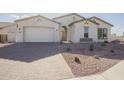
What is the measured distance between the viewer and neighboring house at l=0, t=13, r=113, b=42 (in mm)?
22109

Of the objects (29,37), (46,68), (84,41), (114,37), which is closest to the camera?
(46,68)

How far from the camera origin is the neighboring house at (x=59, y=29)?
22109mm

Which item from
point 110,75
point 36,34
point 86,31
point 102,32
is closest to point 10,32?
point 36,34

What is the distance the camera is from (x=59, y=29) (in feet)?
76.7

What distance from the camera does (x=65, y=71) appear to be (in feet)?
26.3

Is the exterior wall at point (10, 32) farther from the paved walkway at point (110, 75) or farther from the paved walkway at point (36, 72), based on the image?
the paved walkway at point (110, 75)

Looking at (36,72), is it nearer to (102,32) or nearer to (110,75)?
(110,75)

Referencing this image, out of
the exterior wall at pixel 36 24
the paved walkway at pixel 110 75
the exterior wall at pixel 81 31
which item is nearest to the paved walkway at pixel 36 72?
the paved walkway at pixel 110 75

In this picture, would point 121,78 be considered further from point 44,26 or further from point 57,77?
point 44,26

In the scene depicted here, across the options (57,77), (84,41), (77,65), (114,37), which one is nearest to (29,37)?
(84,41)

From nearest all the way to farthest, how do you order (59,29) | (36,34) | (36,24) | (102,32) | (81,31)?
(36,34) < (36,24) < (59,29) < (81,31) < (102,32)
